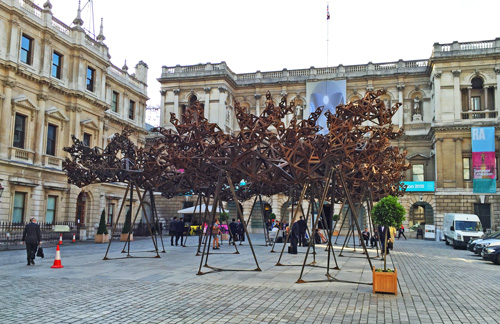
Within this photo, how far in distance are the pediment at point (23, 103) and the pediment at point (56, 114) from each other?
45.9 inches

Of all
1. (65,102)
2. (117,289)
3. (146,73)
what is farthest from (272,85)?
(117,289)

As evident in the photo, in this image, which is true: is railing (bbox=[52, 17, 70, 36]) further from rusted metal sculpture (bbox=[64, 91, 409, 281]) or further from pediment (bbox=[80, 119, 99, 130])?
rusted metal sculpture (bbox=[64, 91, 409, 281])

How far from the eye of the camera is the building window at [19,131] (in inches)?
1168

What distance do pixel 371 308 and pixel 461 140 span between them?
137 ft

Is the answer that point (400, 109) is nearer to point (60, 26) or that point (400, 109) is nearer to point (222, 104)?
point (222, 104)

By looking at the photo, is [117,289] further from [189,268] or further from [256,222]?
[256,222]

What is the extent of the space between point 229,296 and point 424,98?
46.9 metres

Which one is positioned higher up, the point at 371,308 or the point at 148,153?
the point at 148,153

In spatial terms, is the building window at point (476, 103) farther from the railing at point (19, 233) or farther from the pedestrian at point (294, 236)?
the railing at point (19, 233)

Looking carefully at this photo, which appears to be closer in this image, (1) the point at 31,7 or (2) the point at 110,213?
(1) the point at 31,7

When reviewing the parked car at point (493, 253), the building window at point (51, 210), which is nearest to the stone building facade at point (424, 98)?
the building window at point (51, 210)

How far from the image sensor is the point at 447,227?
33562 mm

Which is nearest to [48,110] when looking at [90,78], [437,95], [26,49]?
[26,49]

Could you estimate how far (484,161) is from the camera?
4372 centimetres
